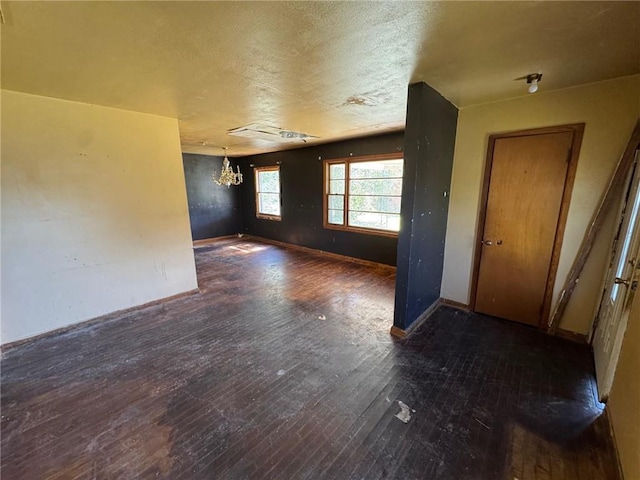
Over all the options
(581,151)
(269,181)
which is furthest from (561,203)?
(269,181)

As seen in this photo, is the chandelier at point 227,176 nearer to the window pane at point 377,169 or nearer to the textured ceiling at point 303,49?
the window pane at point 377,169

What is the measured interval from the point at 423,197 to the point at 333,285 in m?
2.08

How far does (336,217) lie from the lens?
18.8ft

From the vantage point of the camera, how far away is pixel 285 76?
2.19 m

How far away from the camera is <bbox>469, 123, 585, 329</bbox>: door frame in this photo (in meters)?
2.45

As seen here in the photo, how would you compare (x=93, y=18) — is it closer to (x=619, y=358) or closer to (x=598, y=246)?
(x=619, y=358)

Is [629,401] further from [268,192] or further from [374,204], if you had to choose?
[268,192]

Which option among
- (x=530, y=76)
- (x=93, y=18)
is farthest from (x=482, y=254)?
(x=93, y=18)

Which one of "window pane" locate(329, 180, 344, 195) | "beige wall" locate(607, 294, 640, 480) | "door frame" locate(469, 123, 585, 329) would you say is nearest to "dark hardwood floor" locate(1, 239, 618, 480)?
"beige wall" locate(607, 294, 640, 480)

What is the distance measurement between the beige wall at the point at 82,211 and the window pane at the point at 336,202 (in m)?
3.04

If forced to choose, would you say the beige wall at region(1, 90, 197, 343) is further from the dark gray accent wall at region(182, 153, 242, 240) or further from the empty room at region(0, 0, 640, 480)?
the dark gray accent wall at region(182, 153, 242, 240)

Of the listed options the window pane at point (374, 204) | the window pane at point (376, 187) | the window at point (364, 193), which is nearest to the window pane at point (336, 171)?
the window at point (364, 193)

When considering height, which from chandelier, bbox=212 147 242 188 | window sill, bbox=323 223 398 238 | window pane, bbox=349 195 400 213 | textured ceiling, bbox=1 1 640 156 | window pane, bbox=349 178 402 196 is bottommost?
window sill, bbox=323 223 398 238

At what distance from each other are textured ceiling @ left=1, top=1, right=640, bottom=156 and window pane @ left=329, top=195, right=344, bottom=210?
2822 mm
